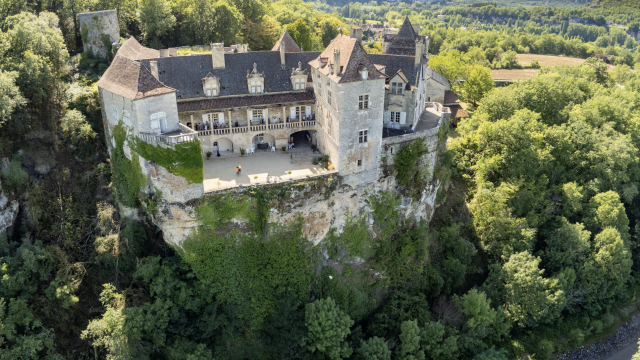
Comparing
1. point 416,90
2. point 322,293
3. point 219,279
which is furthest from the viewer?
point 416,90

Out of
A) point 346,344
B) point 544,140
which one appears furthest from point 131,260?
point 544,140

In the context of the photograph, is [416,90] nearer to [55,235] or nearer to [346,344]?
[346,344]

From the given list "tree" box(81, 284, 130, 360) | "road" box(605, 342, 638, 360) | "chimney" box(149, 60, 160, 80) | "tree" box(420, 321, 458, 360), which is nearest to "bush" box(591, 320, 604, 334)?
"road" box(605, 342, 638, 360)

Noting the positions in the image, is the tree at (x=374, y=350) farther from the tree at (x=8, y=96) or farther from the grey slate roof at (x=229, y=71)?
the tree at (x=8, y=96)

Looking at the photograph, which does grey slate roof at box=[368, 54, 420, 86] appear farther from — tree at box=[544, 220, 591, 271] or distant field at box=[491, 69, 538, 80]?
distant field at box=[491, 69, 538, 80]

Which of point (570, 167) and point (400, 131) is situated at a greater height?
point (400, 131)
